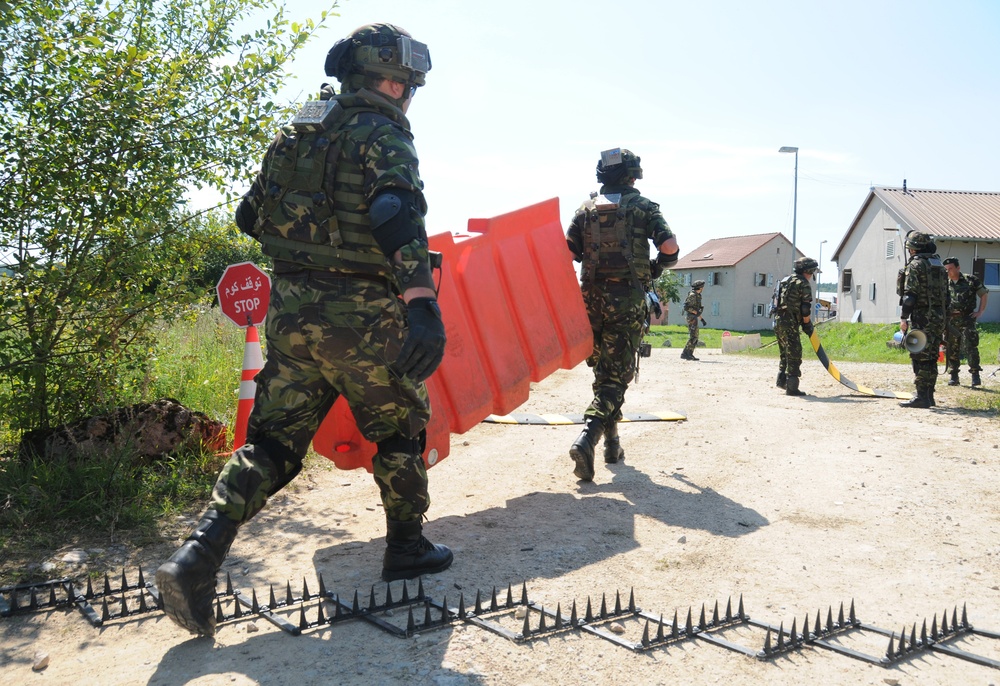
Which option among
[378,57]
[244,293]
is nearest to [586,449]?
[244,293]

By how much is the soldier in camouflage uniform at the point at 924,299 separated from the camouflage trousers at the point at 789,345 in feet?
5.33

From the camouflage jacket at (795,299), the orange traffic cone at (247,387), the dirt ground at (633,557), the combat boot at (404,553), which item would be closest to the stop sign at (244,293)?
the orange traffic cone at (247,387)

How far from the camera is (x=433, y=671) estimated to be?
2721 millimetres

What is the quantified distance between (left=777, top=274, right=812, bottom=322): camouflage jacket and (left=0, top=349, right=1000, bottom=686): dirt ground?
14.4ft

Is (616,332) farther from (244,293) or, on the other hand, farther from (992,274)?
(992,274)

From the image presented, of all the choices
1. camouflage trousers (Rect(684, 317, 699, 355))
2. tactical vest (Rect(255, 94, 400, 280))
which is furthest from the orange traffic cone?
camouflage trousers (Rect(684, 317, 699, 355))

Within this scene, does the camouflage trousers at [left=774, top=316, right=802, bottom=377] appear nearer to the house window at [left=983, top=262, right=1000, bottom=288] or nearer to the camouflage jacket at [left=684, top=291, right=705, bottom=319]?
the camouflage jacket at [left=684, top=291, right=705, bottom=319]

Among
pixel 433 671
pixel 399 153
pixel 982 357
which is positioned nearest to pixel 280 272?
pixel 399 153

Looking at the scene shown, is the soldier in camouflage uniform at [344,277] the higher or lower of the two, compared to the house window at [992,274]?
lower

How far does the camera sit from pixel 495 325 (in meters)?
5.20

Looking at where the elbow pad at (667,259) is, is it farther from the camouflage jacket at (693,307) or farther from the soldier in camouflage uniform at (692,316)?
the camouflage jacket at (693,307)

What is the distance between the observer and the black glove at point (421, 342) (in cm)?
303

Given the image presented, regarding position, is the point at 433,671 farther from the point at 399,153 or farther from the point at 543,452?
the point at 543,452

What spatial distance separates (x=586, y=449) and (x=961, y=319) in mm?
11348
